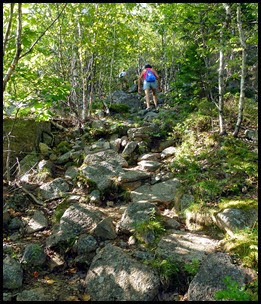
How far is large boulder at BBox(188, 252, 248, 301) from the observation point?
376 centimetres

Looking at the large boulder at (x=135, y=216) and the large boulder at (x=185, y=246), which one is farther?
the large boulder at (x=135, y=216)

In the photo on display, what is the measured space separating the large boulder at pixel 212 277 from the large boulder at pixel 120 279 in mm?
611

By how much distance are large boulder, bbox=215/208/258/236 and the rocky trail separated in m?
0.04

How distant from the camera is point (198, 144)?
8.56m

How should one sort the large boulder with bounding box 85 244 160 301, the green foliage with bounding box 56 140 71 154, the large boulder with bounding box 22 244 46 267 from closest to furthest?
1. the large boulder with bounding box 85 244 160 301
2. the large boulder with bounding box 22 244 46 267
3. the green foliage with bounding box 56 140 71 154

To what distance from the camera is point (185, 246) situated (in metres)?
4.84

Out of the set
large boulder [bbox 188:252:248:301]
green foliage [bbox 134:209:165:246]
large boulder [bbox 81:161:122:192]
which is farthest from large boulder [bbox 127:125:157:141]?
large boulder [bbox 188:252:248:301]

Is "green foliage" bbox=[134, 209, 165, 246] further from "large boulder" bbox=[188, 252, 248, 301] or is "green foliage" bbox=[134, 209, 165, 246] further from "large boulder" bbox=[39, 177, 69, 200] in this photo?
"large boulder" bbox=[39, 177, 69, 200]

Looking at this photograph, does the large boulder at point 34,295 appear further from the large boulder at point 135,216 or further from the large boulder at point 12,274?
the large boulder at point 135,216

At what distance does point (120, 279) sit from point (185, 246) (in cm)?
135

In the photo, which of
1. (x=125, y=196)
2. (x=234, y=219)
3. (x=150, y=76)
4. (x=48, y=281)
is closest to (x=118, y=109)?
(x=150, y=76)

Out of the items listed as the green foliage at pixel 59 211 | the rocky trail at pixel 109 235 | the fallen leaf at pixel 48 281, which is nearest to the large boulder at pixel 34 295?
the rocky trail at pixel 109 235

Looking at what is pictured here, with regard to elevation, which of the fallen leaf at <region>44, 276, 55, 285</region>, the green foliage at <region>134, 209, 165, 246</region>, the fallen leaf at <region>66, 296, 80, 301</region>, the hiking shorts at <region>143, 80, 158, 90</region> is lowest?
the fallen leaf at <region>66, 296, 80, 301</region>

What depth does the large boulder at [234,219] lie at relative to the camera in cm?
496
